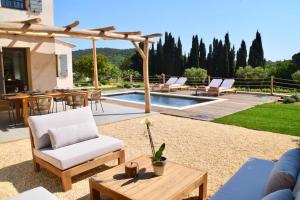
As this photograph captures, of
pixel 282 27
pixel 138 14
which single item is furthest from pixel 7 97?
pixel 282 27

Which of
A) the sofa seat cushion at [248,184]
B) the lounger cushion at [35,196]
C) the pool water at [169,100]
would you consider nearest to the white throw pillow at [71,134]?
the lounger cushion at [35,196]

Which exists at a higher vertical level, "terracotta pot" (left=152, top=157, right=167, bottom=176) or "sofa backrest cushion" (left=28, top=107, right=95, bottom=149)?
"sofa backrest cushion" (left=28, top=107, right=95, bottom=149)

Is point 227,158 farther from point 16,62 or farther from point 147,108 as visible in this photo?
point 16,62

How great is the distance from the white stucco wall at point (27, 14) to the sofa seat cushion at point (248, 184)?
985 centimetres

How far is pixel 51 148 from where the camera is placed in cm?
443

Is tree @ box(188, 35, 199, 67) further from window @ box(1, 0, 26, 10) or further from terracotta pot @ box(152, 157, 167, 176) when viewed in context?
terracotta pot @ box(152, 157, 167, 176)

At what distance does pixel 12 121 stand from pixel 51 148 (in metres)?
5.06

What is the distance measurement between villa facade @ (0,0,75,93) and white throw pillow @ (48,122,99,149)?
6.28 m

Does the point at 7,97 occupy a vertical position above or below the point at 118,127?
above

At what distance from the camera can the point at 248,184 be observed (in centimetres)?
302

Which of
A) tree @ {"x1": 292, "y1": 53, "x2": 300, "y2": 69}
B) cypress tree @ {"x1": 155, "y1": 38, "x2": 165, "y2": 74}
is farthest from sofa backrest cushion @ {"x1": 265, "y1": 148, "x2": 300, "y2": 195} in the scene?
tree @ {"x1": 292, "y1": 53, "x2": 300, "y2": 69}

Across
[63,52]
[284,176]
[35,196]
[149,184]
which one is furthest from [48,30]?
[63,52]

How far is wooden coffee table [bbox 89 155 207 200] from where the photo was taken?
297 cm

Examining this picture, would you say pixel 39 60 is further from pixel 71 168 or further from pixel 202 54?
pixel 202 54
